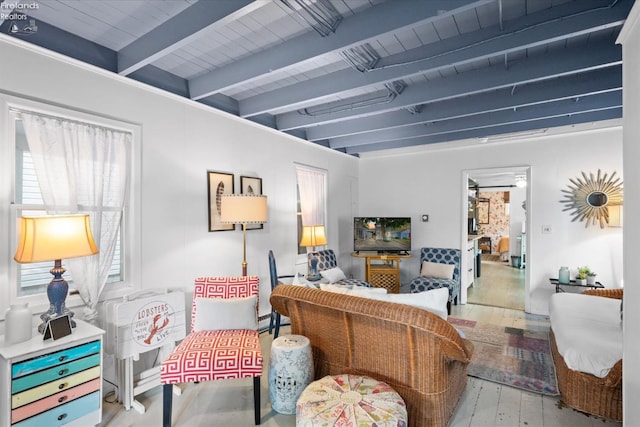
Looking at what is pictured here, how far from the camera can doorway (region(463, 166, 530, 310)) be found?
5.40 metres

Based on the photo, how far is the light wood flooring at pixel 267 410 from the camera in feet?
7.10

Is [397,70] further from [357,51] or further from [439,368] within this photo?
[439,368]

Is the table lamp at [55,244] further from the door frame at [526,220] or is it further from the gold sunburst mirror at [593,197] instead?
the gold sunburst mirror at [593,197]

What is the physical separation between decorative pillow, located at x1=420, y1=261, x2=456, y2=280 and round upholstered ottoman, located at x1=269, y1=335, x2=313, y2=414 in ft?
10.4

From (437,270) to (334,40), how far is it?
12.4 feet

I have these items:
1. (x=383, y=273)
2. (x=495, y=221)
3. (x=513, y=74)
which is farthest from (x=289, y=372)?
(x=495, y=221)

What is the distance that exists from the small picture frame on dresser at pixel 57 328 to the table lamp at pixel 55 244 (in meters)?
0.03

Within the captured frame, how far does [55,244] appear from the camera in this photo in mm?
1839

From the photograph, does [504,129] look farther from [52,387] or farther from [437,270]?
[52,387]

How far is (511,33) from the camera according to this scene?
6.75ft

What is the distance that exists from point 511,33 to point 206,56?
222cm

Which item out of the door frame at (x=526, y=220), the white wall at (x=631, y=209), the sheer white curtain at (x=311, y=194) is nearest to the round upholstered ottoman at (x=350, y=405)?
the white wall at (x=631, y=209)

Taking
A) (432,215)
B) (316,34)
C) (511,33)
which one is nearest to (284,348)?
(316,34)

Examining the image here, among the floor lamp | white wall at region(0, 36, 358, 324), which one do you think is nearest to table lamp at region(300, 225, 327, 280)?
white wall at region(0, 36, 358, 324)
